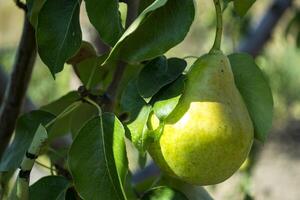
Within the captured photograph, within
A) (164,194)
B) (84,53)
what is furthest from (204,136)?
(84,53)

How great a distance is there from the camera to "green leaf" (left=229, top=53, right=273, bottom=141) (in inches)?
34.2

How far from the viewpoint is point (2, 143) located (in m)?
1.22

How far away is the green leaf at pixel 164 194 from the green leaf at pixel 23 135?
0.18m

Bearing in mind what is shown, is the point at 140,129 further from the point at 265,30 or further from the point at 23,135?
the point at 265,30

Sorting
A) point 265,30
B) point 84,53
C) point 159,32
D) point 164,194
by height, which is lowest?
point 265,30

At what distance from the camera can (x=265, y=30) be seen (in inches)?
86.3

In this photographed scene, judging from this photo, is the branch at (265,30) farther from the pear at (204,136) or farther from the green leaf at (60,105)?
the pear at (204,136)

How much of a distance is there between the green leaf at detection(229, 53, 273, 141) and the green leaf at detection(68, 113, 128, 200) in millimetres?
179

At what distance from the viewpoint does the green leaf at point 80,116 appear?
110 centimetres

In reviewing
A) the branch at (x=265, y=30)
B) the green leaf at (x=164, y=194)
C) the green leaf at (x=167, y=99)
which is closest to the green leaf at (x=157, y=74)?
the green leaf at (x=167, y=99)

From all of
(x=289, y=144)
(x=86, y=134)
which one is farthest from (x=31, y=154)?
(x=289, y=144)

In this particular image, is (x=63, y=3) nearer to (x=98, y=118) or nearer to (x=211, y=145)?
(x=98, y=118)

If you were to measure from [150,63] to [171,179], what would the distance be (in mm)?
189

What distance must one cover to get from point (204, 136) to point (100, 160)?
0.12 metres
